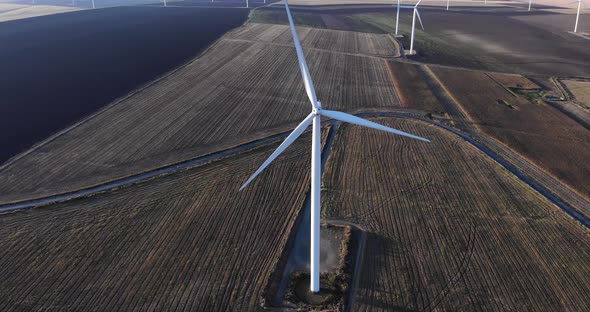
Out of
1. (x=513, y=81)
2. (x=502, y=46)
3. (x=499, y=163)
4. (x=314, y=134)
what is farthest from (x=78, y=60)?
(x=502, y=46)

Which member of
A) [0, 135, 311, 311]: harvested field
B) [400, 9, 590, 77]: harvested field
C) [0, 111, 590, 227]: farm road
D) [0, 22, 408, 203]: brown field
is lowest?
[0, 135, 311, 311]: harvested field

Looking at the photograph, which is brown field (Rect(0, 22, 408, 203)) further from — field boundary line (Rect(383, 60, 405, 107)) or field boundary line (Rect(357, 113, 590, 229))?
field boundary line (Rect(357, 113, 590, 229))

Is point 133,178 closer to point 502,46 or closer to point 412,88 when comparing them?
point 412,88

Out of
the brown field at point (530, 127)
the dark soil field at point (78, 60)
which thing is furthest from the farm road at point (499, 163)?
the dark soil field at point (78, 60)

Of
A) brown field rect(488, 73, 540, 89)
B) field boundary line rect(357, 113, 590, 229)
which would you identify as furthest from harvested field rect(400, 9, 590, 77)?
field boundary line rect(357, 113, 590, 229)

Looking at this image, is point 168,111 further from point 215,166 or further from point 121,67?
point 121,67

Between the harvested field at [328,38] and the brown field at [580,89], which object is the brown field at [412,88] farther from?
the brown field at [580,89]

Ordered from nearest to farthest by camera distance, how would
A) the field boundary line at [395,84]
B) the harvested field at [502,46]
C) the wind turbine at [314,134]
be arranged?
1. the wind turbine at [314,134]
2. the field boundary line at [395,84]
3. the harvested field at [502,46]
